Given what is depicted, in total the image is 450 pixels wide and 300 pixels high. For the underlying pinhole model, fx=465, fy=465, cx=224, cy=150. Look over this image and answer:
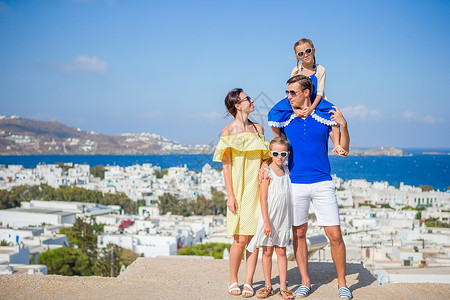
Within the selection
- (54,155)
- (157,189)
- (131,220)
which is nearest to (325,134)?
(131,220)

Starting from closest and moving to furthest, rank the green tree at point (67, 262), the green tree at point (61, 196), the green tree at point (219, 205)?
the green tree at point (67, 262) < the green tree at point (219, 205) < the green tree at point (61, 196)

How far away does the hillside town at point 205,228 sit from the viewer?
443 inches

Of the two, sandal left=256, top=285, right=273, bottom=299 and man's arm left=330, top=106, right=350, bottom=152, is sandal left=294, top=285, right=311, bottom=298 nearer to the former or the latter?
sandal left=256, top=285, right=273, bottom=299

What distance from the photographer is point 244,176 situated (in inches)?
116

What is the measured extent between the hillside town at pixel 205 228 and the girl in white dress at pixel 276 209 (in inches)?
69.1

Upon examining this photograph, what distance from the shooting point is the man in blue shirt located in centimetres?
289

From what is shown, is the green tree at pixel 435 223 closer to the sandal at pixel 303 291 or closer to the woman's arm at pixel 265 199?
the sandal at pixel 303 291

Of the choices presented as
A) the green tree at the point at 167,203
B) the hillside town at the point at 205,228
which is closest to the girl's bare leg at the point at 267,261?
the hillside town at the point at 205,228

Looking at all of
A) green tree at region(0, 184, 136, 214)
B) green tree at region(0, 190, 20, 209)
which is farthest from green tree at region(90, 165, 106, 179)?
green tree at region(0, 190, 20, 209)

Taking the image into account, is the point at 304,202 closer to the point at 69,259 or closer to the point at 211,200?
the point at 69,259

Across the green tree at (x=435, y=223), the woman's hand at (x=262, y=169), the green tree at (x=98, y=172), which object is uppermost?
the woman's hand at (x=262, y=169)

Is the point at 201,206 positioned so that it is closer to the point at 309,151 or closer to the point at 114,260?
the point at 114,260

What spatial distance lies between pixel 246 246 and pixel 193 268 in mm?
1318

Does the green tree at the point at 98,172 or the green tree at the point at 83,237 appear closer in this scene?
the green tree at the point at 83,237
